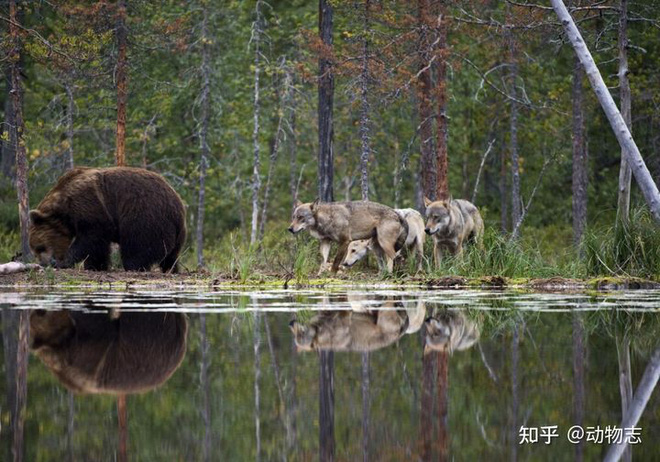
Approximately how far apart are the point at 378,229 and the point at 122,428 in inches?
574

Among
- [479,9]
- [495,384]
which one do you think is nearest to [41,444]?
[495,384]

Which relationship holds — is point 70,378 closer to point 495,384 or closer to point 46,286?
point 495,384

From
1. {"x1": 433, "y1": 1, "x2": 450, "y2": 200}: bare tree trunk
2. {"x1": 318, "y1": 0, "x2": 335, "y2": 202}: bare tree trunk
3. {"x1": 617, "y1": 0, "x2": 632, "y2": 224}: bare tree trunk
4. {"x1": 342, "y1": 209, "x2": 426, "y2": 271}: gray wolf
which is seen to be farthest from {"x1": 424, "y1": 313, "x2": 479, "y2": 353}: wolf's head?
{"x1": 318, "y1": 0, "x2": 335, "y2": 202}: bare tree trunk

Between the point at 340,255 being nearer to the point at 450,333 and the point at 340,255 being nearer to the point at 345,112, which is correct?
the point at 450,333

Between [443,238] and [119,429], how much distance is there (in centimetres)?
1490

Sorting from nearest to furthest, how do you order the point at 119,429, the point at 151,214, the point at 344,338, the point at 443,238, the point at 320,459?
the point at 320,459 → the point at 119,429 → the point at 344,338 → the point at 151,214 → the point at 443,238

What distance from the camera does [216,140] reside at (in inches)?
1519

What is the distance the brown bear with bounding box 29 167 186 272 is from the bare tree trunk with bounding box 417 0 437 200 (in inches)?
304

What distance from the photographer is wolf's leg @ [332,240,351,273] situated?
19281 millimetres

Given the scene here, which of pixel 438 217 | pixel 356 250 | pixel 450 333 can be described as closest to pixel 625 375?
pixel 450 333

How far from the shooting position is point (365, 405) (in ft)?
19.6

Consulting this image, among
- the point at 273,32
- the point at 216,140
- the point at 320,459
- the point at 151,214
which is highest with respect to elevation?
the point at 273,32

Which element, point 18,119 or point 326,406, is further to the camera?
point 18,119

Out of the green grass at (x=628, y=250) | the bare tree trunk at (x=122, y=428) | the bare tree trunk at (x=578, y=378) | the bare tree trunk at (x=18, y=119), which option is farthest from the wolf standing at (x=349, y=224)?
the bare tree trunk at (x=122, y=428)
